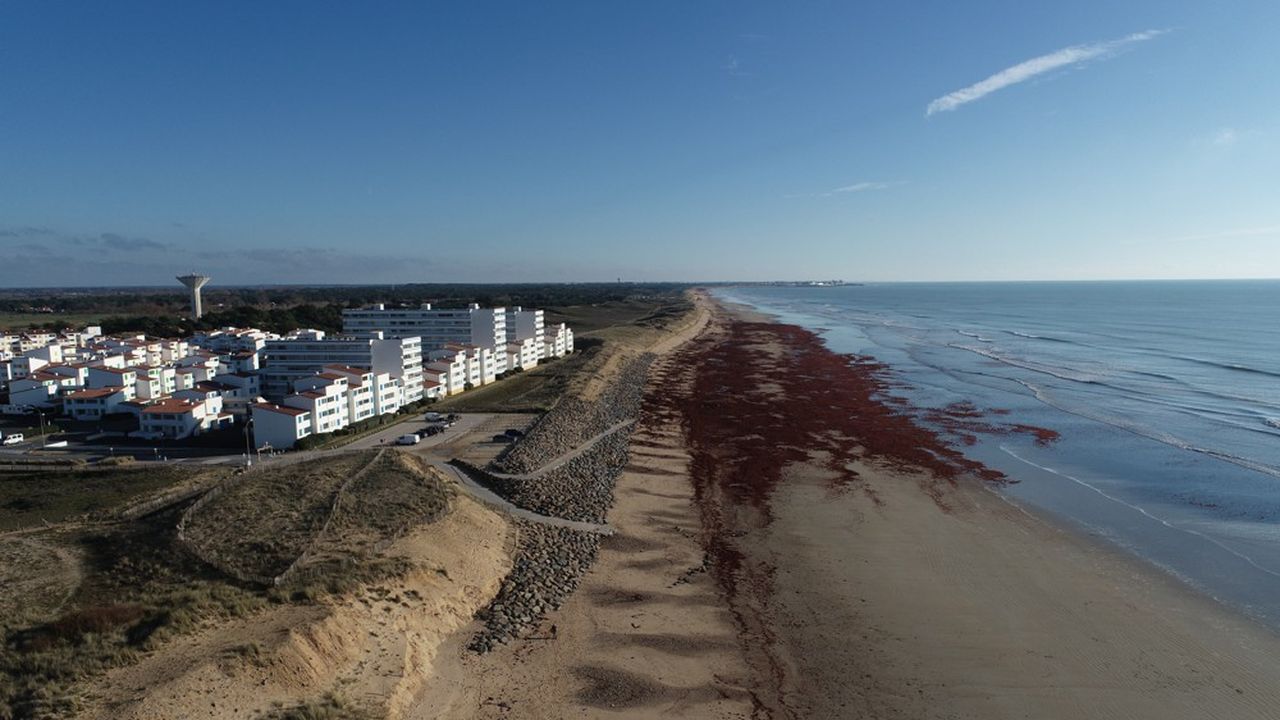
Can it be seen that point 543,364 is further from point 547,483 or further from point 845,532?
point 845,532

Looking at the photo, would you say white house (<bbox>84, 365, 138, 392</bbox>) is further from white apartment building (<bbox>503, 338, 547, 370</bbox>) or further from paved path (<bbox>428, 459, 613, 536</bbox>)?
paved path (<bbox>428, 459, 613, 536</bbox>)

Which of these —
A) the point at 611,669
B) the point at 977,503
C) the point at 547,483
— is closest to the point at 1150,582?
the point at 977,503

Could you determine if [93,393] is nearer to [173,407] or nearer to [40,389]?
[40,389]

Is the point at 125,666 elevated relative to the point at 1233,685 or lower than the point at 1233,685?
elevated

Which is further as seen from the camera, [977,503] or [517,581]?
[977,503]

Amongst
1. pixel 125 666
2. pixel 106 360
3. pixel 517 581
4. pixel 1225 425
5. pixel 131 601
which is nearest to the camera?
pixel 125 666

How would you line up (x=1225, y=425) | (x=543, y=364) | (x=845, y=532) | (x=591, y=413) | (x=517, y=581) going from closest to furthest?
(x=517, y=581)
(x=845, y=532)
(x=1225, y=425)
(x=591, y=413)
(x=543, y=364)
